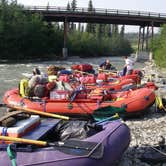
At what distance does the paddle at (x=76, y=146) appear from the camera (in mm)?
6168

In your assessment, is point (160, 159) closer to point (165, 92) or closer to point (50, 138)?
point (50, 138)

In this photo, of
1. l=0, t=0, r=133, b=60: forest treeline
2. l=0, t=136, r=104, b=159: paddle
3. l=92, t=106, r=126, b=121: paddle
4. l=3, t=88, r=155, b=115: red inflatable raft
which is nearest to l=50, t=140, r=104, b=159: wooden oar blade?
l=0, t=136, r=104, b=159: paddle

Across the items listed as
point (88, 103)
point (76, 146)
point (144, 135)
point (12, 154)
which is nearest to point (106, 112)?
point (88, 103)

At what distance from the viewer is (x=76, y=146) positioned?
6258 millimetres

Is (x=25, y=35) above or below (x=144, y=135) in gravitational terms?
above

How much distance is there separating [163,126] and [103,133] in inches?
155

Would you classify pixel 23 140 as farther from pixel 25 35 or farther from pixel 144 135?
pixel 25 35

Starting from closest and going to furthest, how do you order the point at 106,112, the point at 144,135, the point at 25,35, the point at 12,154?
the point at 12,154 → the point at 144,135 → the point at 106,112 → the point at 25,35

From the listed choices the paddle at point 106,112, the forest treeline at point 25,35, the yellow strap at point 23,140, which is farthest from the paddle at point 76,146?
the forest treeline at point 25,35

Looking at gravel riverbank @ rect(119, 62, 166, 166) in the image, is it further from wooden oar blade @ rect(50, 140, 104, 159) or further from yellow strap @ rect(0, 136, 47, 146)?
yellow strap @ rect(0, 136, 47, 146)

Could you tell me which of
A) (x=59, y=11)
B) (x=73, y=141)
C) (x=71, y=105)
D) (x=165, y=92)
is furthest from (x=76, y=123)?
(x=59, y=11)

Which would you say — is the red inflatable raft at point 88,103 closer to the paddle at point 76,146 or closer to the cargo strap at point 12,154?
the paddle at point 76,146

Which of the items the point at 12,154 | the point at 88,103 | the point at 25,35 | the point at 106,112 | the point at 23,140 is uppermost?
the point at 25,35

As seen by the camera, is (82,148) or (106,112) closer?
(82,148)
